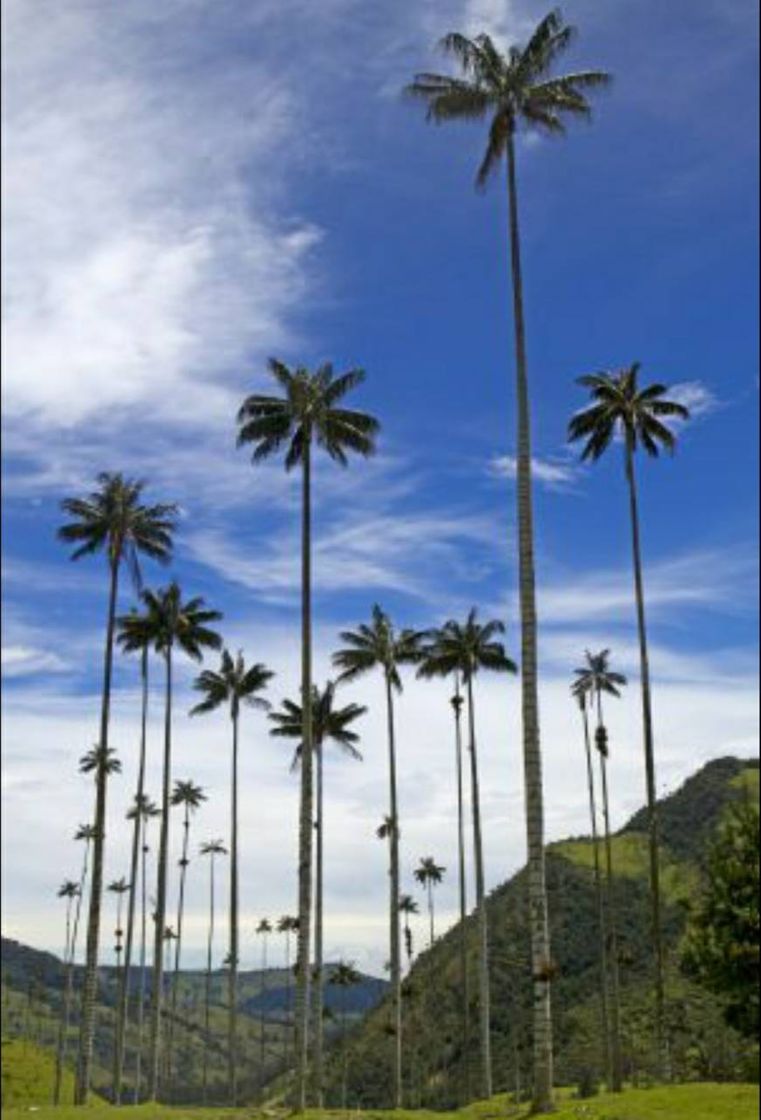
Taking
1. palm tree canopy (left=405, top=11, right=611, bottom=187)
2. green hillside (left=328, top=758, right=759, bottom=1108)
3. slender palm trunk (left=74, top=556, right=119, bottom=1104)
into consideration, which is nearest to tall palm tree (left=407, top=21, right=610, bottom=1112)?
palm tree canopy (left=405, top=11, right=611, bottom=187)

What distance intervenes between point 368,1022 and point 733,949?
530 feet

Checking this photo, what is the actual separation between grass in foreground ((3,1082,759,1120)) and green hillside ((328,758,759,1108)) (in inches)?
1782

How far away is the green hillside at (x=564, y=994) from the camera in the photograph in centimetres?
10638

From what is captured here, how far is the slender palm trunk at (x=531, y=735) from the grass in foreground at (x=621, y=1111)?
65.1 inches

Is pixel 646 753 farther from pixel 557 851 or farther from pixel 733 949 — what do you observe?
pixel 557 851

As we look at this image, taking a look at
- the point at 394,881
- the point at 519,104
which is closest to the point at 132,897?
the point at 394,881

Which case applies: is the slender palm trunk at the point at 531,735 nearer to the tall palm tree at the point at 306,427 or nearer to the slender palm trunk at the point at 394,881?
the tall palm tree at the point at 306,427

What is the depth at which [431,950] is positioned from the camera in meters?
161

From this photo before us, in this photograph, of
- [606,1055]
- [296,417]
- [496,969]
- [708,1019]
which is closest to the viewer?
[296,417]

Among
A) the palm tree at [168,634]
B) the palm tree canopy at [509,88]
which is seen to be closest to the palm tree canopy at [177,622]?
the palm tree at [168,634]

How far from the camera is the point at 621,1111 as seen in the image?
29.1 metres

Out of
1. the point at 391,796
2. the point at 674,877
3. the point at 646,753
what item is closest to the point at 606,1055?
the point at 391,796

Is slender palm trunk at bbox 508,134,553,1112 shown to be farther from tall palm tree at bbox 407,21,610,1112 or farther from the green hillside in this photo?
the green hillside

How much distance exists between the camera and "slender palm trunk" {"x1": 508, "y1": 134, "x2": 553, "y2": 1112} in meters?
28.6
